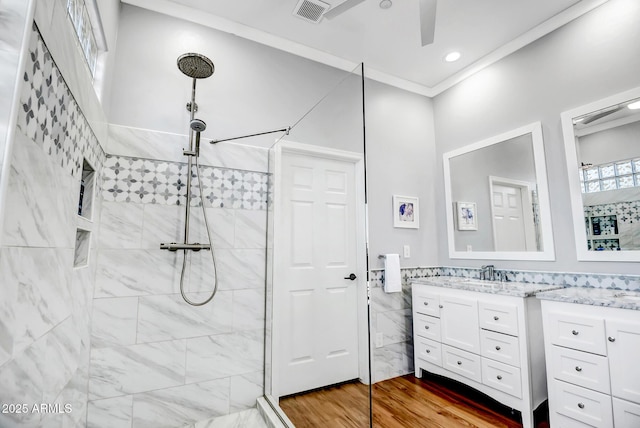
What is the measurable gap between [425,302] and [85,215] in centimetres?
255

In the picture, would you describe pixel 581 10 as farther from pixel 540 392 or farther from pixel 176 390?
pixel 176 390

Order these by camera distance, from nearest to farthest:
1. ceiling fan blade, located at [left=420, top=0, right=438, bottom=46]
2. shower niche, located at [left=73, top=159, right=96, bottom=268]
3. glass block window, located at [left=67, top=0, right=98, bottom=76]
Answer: glass block window, located at [left=67, top=0, right=98, bottom=76]
shower niche, located at [left=73, top=159, right=96, bottom=268]
ceiling fan blade, located at [left=420, top=0, right=438, bottom=46]

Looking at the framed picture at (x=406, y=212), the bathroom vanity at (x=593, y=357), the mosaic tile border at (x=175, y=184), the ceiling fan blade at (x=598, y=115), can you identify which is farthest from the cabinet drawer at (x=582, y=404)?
the mosaic tile border at (x=175, y=184)

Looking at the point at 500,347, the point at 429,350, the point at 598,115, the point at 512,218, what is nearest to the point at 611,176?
the point at 598,115

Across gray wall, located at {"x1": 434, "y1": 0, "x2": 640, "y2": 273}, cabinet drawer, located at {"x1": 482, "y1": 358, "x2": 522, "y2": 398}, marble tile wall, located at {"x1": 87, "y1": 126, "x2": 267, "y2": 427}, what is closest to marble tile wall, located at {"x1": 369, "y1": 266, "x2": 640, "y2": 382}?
gray wall, located at {"x1": 434, "y1": 0, "x2": 640, "y2": 273}

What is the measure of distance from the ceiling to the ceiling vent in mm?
56

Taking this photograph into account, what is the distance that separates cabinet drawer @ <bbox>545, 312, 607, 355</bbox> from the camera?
1.64 m

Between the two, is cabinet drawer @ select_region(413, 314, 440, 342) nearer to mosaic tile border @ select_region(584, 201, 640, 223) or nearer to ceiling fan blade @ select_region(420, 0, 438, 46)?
mosaic tile border @ select_region(584, 201, 640, 223)

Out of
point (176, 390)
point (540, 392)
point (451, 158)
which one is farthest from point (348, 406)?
point (451, 158)

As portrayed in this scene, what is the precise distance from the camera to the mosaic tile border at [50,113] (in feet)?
2.46

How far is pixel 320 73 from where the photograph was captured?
272 centimetres

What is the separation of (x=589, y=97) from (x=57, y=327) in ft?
10.9

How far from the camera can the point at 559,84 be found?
231 centimetres

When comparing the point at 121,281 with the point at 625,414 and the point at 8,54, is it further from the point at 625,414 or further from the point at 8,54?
the point at 625,414
